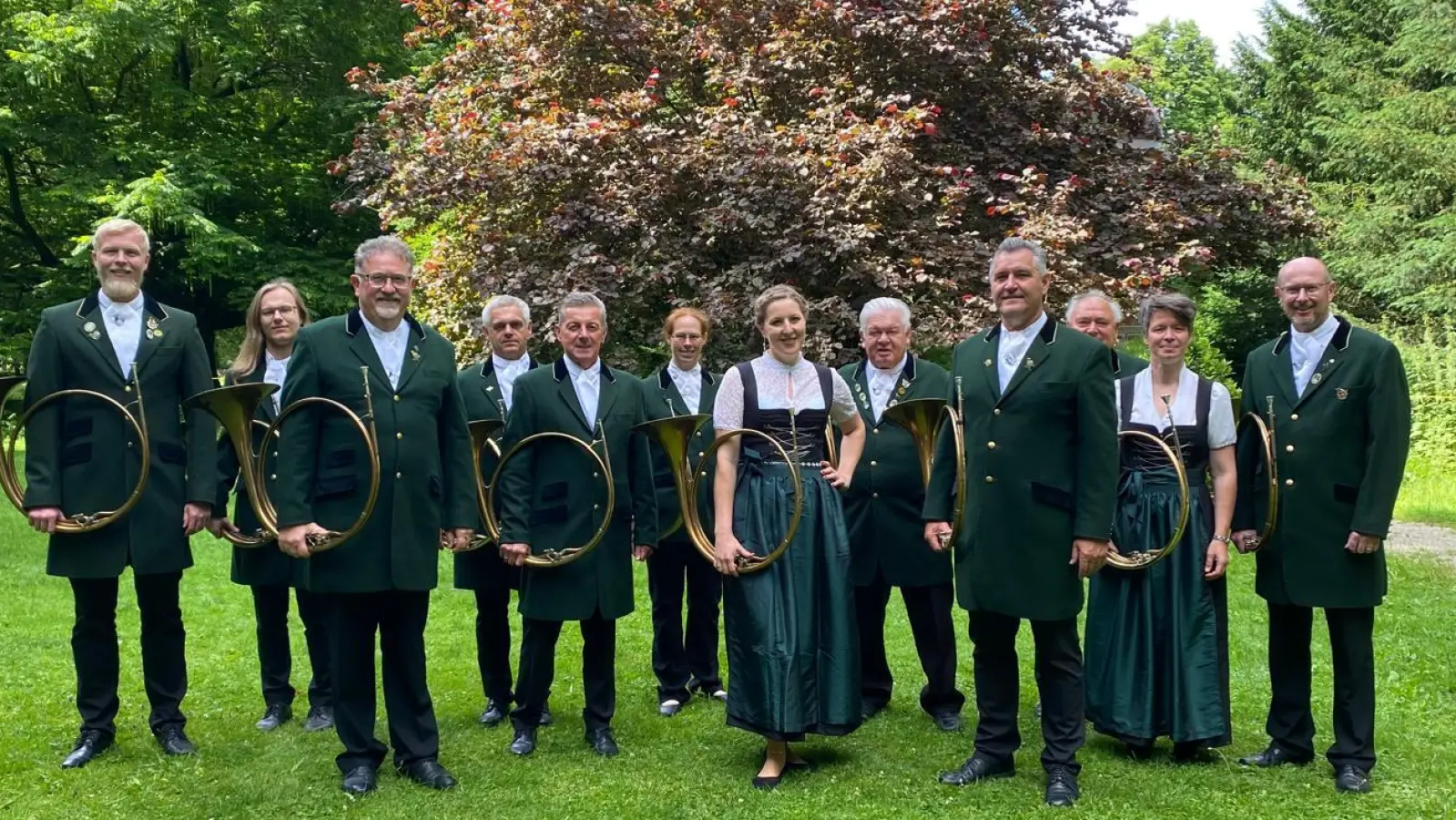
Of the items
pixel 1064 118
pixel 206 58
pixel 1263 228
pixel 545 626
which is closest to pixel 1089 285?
pixel 1064 118

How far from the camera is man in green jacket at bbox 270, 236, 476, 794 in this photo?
4.73 meters

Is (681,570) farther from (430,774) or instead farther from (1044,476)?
(1044,476)

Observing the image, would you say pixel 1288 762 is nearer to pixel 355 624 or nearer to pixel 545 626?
pixel 545 626

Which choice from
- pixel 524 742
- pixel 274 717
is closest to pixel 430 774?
pixel 524 742

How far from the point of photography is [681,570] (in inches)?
261

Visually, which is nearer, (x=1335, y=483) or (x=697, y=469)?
(x=1335, y=483)

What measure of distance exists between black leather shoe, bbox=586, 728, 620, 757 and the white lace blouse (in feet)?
5.27

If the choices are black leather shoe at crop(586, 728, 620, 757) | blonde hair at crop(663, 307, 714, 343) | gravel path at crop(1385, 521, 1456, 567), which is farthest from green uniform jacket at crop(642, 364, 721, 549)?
gravel path at crop(1385, 521, 1456, 567)

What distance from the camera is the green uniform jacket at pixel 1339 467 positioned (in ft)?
15.6

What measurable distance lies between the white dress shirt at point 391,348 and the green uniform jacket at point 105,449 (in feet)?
3.21

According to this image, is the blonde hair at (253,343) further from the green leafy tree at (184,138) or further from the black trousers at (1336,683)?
the green leafy tree at (184,138)

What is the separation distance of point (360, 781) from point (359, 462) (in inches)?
52.1

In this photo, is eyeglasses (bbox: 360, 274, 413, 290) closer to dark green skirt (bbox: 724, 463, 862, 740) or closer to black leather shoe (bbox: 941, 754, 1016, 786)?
dark green skirt (bbox: 724, 463, 862, 740)

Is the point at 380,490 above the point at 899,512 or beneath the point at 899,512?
above
